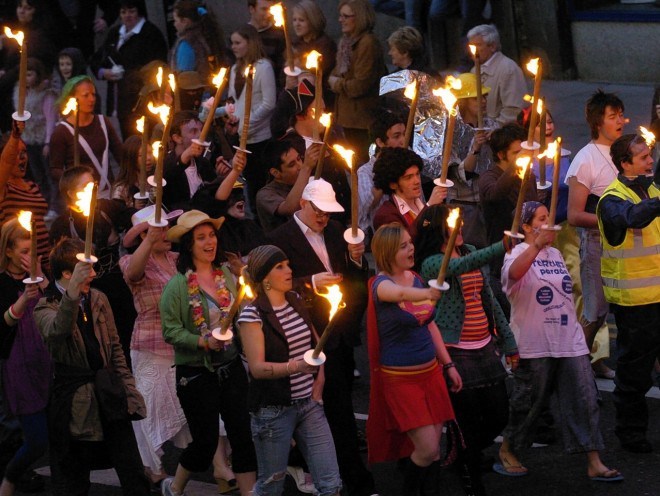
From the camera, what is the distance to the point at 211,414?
327 inches

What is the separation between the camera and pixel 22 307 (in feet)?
26.6

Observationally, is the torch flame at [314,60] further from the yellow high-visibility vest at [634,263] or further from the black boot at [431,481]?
the black boot at [431,481]

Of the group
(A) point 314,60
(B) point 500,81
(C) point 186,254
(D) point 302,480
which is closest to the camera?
(C) point 186,254

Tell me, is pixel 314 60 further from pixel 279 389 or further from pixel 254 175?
pixel 254 175

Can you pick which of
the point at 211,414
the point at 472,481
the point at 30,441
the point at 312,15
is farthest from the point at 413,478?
the point at 312,15

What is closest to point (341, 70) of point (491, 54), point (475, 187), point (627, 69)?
point (491, 54)

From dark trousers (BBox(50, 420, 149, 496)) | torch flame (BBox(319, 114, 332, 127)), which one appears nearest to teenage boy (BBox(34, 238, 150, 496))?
dark trousers (BBox(50, 420, 149, 496))

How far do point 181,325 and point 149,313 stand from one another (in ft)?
2.08

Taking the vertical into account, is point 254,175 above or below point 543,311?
above

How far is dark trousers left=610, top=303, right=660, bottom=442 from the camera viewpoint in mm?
8867

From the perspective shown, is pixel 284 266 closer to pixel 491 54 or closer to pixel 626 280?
pixel 626 280

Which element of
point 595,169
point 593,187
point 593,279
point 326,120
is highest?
point 326,120

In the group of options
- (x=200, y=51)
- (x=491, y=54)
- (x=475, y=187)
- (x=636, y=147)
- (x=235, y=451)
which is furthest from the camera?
(x=200, y=51)

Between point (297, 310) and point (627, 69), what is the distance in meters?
8.87
